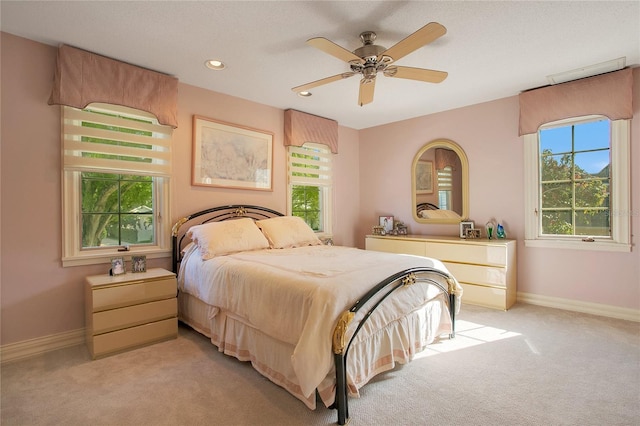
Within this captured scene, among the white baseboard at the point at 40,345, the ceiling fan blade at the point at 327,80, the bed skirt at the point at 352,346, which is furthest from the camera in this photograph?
the ceiling fan blade at the point at 327,80

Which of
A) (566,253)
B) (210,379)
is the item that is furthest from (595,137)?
(210,379)

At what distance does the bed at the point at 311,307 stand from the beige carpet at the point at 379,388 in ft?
0.41

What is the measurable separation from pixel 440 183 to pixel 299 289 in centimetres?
338

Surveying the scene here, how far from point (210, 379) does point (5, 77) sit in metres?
2.79

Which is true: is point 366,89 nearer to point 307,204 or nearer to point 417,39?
point 417,39

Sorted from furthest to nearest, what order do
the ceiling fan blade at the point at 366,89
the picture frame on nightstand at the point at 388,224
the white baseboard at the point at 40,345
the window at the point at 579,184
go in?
the picture frame on nightstand at the point at 388,224, the window at the point at 579,184, the ceiling fan blade at the point at 366,89, the white baseboard at the point at 40,345

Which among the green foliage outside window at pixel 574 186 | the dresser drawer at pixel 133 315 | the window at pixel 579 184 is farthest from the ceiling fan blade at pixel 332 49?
the green foliage outside window at pixel 574 186

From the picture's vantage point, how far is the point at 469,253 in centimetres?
381

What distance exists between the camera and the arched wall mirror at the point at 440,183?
4387mm

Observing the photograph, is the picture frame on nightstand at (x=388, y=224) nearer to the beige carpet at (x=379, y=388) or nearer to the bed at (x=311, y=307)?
the bed at (x=311, y=307)

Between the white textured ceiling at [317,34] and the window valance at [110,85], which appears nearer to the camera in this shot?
the white textured ceiling at [317,34]

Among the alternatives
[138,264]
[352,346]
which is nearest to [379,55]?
[352,346]

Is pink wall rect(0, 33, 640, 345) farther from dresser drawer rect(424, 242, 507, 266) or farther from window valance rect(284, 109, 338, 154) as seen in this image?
dresser drawer rect(424, 242, 507, 266)

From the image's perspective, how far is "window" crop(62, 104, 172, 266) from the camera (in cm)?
275
